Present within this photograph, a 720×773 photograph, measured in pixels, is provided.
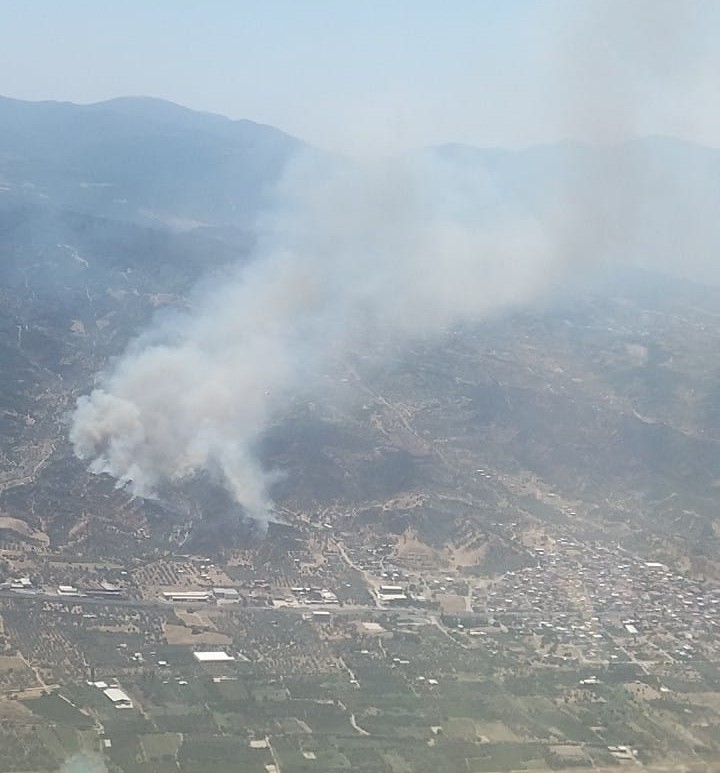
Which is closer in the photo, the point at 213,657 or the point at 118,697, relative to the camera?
the point at 118,697

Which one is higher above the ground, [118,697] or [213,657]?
[213,657]

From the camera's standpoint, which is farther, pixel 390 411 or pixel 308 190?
pixel 308 190

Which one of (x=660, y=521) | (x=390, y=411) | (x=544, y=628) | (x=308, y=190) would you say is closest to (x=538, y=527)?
(x=660, y=521)

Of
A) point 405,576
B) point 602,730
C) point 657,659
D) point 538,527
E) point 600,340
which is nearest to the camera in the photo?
point 602,730

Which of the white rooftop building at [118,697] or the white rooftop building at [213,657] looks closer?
the white rooftop building at [118,697]

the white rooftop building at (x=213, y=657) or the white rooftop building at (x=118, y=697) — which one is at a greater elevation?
the white rooftop building at (x=213, y=657)

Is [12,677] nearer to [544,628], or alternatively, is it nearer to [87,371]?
[544,628]

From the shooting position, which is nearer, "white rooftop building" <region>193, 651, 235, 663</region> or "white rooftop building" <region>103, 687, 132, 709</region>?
"white rooftop building" <region>103, 687, 132, 709</region>

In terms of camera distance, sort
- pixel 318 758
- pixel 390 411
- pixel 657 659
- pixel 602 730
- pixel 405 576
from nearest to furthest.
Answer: pixel 318 758
pixel 602 730
pixel 657 659
pixel 405 576
pixel 390 411

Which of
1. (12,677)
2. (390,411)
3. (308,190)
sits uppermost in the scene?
(308,190)

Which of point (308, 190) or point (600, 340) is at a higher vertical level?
point (308, 190)

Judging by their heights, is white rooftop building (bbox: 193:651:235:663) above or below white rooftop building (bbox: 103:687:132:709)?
above
